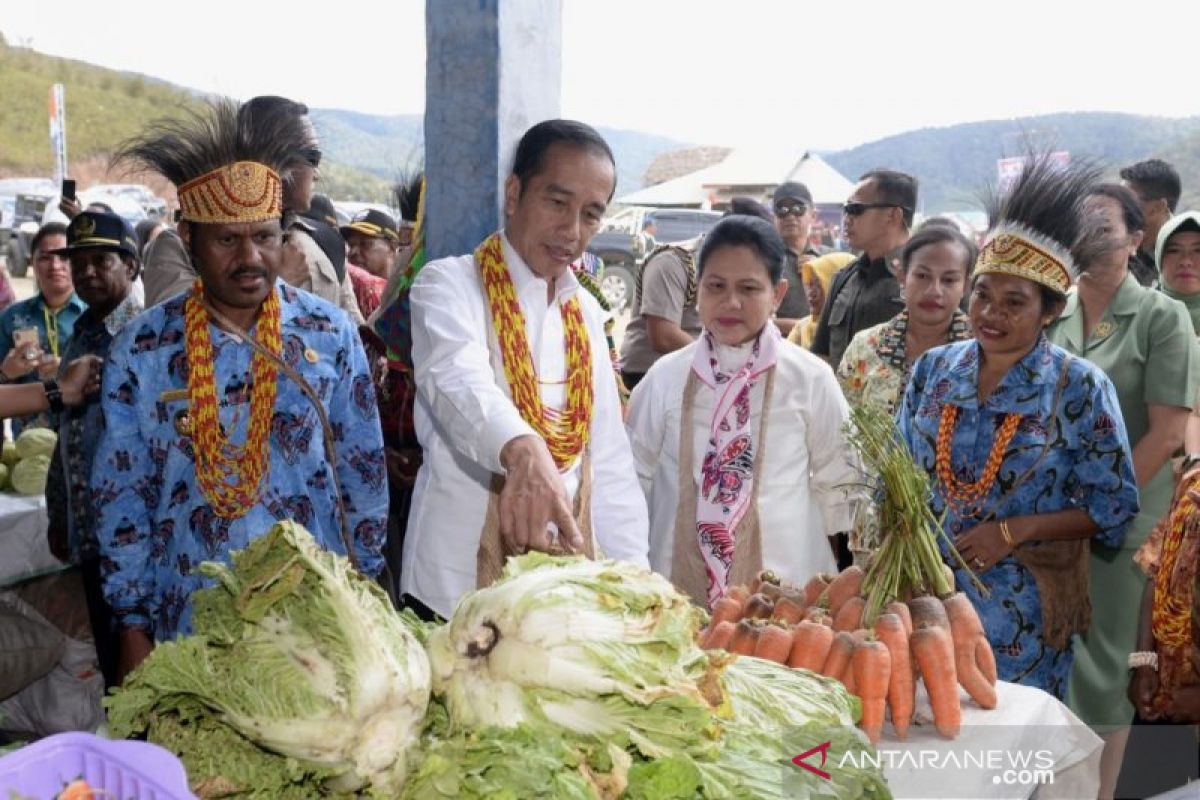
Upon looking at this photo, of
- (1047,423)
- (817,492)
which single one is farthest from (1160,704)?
(817,492)

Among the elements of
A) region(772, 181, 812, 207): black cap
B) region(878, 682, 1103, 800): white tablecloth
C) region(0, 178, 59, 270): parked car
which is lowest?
region(878, 682, 1103, 800): white tablecloth

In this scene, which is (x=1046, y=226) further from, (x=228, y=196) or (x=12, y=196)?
(x=12, y=196)

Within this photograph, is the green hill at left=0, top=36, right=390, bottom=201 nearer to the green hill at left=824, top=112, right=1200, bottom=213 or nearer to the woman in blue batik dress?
the green hill at left=824, top=112, right=1200, bottom=213

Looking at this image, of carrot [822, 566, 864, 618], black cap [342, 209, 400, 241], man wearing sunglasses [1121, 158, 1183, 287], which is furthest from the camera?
black cap [342, 209, 400, 241]

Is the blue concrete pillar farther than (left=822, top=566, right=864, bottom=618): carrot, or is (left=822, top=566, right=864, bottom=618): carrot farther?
the blue concrete pillar

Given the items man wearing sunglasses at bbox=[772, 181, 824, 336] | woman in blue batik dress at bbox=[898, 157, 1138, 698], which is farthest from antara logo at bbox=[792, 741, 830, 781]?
man wearing sunglasses at bbox=[772, 181, 824, 336]

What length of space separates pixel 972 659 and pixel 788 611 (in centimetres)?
43

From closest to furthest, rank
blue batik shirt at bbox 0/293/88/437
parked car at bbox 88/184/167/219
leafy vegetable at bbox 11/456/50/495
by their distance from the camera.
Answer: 1. leafy vegetable at bbox 11/456/50/495
2. blue batik shirt at bbox 0/293/88/437
3. parked car at bbox 88/184/167/219

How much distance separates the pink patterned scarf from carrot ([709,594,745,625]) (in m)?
0.61

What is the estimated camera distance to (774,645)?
7.52 ft

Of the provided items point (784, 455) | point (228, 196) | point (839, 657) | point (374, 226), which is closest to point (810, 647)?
point (839, 657)

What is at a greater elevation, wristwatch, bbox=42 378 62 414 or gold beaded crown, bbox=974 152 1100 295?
gold beaded crown, bbox=974 152 1100 295

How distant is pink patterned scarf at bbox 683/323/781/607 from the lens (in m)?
3.25

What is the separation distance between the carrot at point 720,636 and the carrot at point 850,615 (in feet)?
0.85
